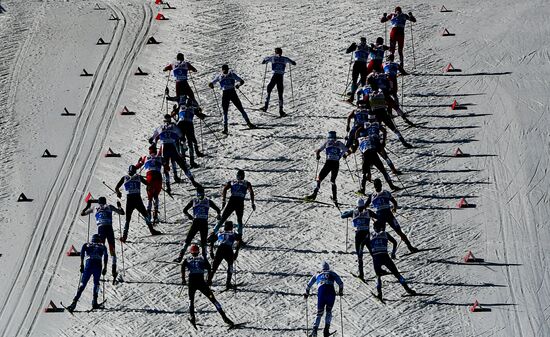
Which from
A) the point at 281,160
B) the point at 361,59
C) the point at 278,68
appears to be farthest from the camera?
the point at 361,59

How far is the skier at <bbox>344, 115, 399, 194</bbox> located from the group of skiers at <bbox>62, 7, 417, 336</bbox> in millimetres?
23

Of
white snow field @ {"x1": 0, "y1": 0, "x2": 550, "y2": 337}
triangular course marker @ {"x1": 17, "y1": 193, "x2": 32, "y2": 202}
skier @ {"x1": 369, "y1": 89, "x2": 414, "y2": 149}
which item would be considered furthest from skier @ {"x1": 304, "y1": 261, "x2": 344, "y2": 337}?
triangular course marker @ {"x1": 17, "y1": 193, "x2": 32, "y2": 202}

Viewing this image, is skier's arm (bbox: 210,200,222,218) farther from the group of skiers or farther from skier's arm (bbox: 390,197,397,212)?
skier's arm (bbox: 390,197,397,212)

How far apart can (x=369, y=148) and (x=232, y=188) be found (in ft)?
11.8

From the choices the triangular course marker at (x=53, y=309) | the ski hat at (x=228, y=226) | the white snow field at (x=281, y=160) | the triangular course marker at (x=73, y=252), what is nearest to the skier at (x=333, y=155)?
the white snow field at (x=281, y=160)

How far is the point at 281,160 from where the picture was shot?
35.5 metres

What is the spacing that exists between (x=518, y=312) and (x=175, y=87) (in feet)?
43.8

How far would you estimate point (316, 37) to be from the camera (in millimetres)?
42875

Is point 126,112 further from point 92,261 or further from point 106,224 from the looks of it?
point 92,261

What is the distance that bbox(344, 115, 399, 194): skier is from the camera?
106 feet

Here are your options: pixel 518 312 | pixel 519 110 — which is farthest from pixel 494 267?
pixel 519 110

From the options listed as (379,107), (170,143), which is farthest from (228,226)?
(379,107)

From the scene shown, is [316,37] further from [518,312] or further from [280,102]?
[518,312]

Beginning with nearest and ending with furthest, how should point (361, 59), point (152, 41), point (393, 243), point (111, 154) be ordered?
point (393, 243) → point (111, 154) → point (361, 59) → point (152, 41)
